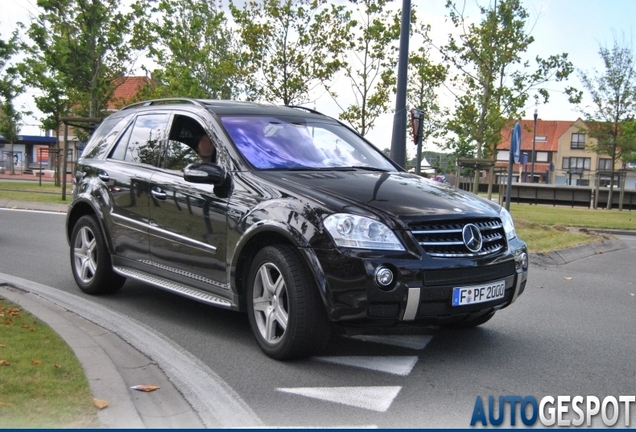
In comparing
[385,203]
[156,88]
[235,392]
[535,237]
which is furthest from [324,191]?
[156,88]

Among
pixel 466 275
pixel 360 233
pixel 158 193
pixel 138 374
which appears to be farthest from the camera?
pixel 158 193

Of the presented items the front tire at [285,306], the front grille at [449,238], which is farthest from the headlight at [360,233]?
the front tire at [285,306]

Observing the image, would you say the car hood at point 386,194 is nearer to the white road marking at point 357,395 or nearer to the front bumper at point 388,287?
the front bumper at point 388,287

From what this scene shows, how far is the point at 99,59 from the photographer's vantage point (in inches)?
914

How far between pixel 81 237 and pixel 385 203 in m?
3.78

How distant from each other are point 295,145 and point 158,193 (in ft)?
4.05

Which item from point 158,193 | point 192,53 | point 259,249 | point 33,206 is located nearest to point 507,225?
point 259,249

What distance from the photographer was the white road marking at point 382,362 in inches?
197

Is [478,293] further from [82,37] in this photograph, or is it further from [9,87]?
[9,87]

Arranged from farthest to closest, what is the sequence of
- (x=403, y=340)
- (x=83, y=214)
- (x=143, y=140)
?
(x=83, y=214) < (x=143, y=140) < (x=403, y=340)

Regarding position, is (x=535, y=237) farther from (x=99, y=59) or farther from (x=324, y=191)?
(x=99, y=59)

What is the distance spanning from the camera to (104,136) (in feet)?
A: 25.0

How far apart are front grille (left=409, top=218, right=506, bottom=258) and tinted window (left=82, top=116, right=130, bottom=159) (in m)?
3.73

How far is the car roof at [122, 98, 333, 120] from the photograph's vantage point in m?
6.28
